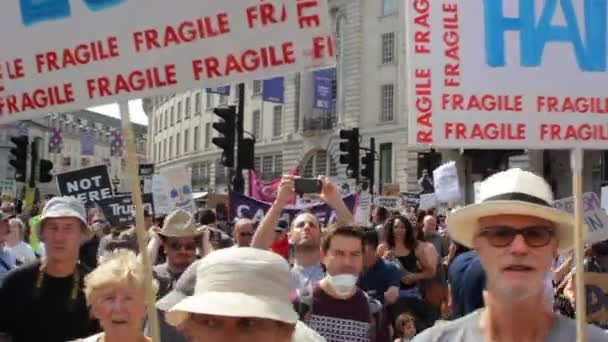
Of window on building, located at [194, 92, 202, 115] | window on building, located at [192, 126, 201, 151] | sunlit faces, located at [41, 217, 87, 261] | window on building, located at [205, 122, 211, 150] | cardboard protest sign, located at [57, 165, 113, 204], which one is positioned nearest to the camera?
sunlit faces, located at [41, 217, 87, 261]

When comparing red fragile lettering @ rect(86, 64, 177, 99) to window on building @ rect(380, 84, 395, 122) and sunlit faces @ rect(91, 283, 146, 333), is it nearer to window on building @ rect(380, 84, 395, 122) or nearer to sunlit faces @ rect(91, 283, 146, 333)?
sunlit faces @ rect(91, 283, 146, 333)

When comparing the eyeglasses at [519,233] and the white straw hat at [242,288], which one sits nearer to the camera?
the white straw hat at [242,288]

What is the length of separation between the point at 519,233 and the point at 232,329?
87cm

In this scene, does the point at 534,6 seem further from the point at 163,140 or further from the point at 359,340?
the point at 163,140

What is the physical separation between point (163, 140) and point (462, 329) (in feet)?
249

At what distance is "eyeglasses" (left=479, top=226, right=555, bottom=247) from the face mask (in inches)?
66.3

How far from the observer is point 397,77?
44.4 m

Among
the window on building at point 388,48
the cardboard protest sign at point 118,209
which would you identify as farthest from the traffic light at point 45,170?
the window on building at point 388,48

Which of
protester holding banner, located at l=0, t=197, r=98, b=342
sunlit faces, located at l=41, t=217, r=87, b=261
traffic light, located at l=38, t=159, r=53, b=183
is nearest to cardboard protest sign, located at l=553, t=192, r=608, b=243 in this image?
sunlit faces, located at l=41, t=217, r=87, b=261

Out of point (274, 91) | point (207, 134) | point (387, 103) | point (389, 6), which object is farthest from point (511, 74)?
point (207, 134)

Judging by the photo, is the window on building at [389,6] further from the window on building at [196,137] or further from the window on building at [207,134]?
the window on building at [196,137]

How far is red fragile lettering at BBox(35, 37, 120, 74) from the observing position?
346 cm

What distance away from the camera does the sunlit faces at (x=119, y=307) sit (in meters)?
3.52

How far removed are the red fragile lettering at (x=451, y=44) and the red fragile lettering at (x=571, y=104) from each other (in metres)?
0.33
